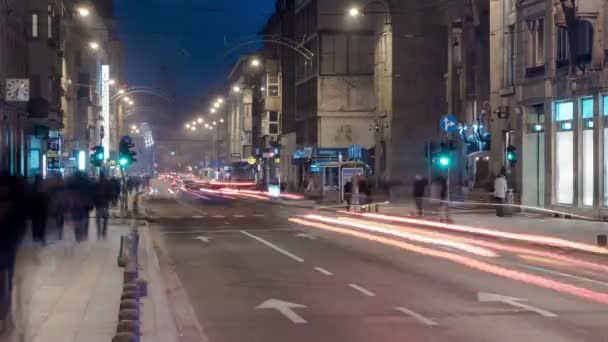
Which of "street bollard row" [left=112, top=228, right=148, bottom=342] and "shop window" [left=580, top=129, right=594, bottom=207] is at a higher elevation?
"shop window" [left=580, top=129, right=594, bottom=207]

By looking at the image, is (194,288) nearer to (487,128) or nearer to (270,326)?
(270,326)

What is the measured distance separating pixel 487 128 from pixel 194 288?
3598 centimetres

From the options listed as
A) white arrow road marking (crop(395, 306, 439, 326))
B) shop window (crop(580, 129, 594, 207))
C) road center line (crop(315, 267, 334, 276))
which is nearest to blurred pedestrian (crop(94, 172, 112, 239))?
road center line (crop(315, 267, 334, 276))

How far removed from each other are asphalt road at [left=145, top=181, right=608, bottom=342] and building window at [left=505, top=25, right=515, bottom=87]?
685 inches

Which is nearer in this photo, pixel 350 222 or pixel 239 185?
pixel 350 222

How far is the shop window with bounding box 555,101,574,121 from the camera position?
35.8 meters

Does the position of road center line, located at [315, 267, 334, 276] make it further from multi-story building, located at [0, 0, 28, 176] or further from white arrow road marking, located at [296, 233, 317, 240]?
multi-story building, located at [0, 0, 28, 176]

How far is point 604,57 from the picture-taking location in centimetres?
3294

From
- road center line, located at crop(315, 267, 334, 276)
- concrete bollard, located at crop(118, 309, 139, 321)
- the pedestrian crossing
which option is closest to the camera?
concrete bollard, located at crop(118, 309, 139, 321)

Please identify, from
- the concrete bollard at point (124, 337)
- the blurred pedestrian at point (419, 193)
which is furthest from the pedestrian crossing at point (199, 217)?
the concrete bollard at point (124, 337)

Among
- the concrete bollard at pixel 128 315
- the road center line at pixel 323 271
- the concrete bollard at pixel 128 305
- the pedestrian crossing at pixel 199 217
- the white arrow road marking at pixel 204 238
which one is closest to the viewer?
the concrete bollard at pixel 128 315

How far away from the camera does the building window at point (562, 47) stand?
3588 cm

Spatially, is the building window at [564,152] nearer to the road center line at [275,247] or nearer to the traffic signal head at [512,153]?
the traffic signal head at [512,153]

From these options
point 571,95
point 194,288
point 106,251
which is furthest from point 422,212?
point 194,288
